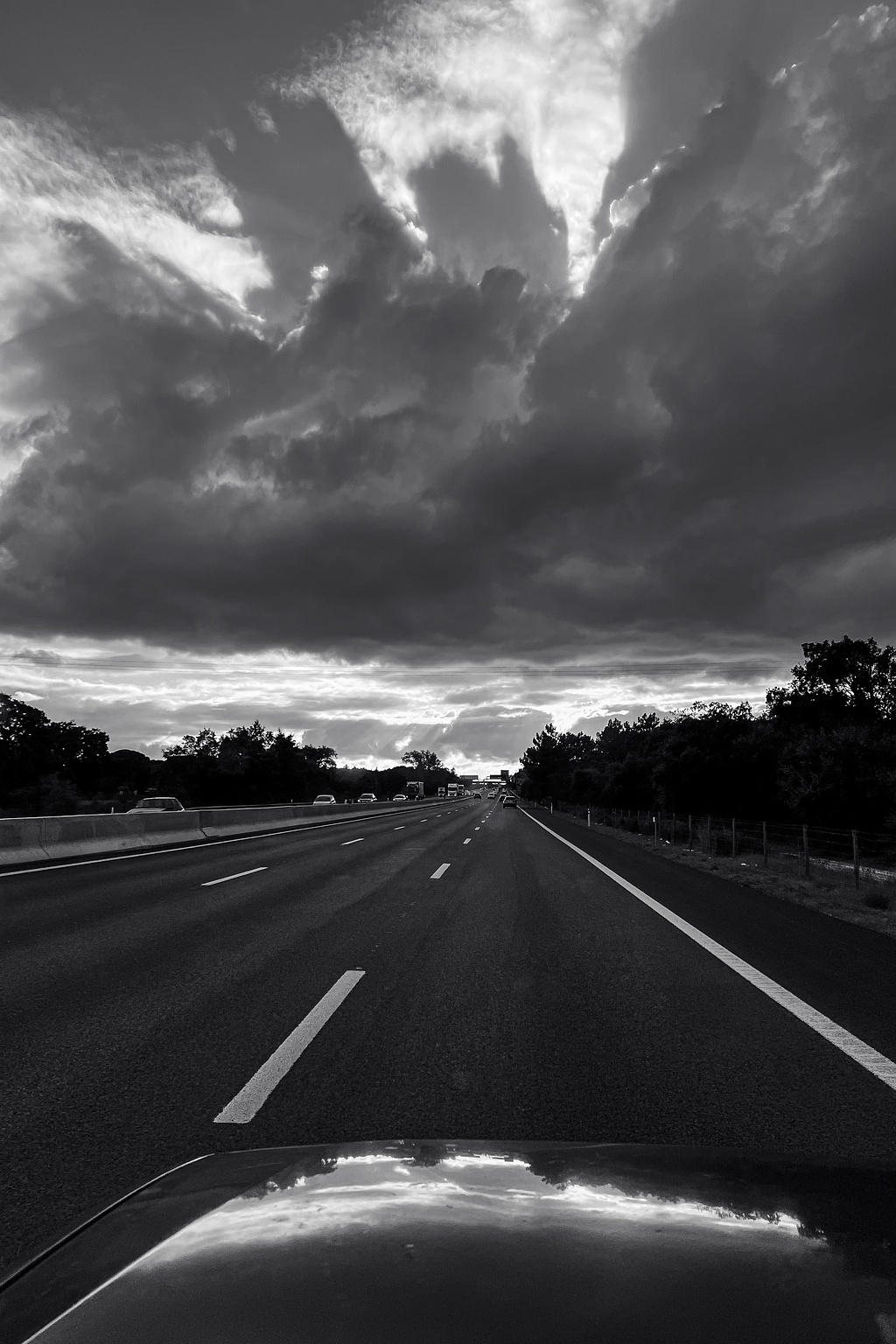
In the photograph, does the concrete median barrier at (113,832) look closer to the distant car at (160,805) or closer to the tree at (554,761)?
the distant car at (160,805)

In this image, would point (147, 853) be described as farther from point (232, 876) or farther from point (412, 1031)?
point (412, 1031)

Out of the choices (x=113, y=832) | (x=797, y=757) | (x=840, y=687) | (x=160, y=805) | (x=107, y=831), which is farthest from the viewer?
(x=840, y=687)

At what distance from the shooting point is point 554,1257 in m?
1.87

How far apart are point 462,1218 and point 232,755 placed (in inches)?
4058

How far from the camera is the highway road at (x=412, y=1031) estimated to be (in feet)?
12.9

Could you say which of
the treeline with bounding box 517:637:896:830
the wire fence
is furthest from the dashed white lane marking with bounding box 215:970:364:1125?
the treeline with bounding box 517:637:896:830

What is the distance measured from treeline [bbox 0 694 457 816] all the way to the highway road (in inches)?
3156

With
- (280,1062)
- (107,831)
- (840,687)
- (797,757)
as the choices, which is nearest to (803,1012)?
(280,1062)

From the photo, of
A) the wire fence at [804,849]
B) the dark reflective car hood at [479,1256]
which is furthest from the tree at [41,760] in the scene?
the dark reflective car hood at [479,1256]

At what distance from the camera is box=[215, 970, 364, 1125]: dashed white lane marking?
4.17 m

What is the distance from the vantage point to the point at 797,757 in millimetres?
41594

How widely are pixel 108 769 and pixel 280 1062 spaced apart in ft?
428

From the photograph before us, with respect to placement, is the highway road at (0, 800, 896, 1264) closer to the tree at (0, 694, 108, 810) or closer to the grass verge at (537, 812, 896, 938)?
the grass verge at (537, 812, 896, 938)

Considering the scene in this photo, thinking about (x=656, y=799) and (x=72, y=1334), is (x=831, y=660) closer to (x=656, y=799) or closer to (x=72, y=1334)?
(x=656, y=799)
